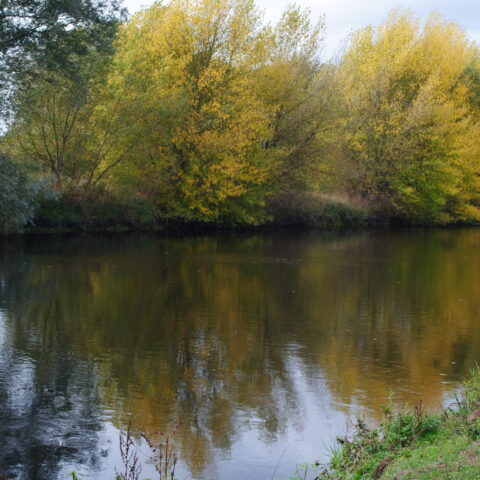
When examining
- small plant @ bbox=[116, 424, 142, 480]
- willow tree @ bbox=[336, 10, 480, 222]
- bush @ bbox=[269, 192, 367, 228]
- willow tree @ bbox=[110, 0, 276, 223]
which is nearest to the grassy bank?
small plant @ bbox=[116, 424, 142, 480]

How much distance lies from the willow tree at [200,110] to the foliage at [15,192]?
8010 millimetres

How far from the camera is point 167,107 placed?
34406 mm

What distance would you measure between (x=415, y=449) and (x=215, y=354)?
5849mm

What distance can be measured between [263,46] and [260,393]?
31317mm

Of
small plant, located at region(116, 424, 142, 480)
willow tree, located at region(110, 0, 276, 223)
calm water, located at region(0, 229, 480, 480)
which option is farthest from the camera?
willow tree, located at region(110, 0, 276, 223)

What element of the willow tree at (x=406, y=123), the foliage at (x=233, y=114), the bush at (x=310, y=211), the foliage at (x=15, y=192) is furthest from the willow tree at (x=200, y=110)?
the willow tree at (x=406, y=123)

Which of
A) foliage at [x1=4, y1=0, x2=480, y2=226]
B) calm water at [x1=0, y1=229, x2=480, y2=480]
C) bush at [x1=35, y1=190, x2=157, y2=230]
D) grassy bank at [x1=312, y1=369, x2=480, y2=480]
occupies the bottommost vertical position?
calm water at [x1=0, y1=229, x2=480, y2=480]

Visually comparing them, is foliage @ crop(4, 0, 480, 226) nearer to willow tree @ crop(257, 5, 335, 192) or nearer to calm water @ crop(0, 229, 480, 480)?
willow tree @ crop(257, 5, 335, 192)

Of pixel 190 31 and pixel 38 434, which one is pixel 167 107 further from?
pixel 38 434

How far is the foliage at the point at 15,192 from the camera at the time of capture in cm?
2598

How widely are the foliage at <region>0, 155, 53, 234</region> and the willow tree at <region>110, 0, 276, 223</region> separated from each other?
315 inches

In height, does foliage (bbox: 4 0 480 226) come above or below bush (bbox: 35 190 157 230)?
above

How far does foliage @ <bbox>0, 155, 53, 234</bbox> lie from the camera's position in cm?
2598

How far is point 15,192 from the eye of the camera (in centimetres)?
2673
